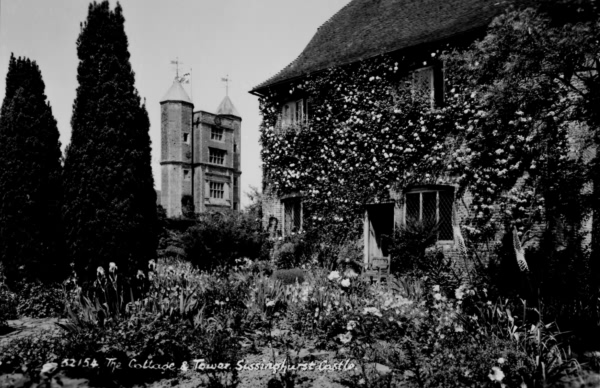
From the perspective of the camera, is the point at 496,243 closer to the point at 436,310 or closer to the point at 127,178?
the point at 436,310

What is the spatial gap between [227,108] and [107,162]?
44.1m

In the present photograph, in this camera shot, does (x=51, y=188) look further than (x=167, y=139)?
No

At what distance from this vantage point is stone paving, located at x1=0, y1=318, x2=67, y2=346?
693 cm

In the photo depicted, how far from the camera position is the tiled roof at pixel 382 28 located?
1245 centimetres

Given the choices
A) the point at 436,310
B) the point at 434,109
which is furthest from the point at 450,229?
the point at 436,310

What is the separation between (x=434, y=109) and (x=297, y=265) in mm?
6194

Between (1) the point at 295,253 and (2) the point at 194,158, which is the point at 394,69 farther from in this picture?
(2) the point at 194,158

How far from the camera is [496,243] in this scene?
11109mm

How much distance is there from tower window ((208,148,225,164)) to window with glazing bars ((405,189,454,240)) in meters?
35.3

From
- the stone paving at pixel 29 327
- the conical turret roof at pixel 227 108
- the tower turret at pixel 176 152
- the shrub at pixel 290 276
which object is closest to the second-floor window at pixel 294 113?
the shrub at pixel 290 276

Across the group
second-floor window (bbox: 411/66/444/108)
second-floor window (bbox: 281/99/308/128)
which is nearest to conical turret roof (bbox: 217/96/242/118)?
second-floor window (bbox: 281/99/308/128)

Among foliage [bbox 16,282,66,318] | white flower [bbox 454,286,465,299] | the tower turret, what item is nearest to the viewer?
white flower [bbox 454,286,465,299]

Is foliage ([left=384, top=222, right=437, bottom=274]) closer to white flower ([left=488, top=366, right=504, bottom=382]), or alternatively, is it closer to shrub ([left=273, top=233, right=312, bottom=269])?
shrub ([left=273, top=233, right=312, bottom=269])

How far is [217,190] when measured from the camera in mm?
46000
